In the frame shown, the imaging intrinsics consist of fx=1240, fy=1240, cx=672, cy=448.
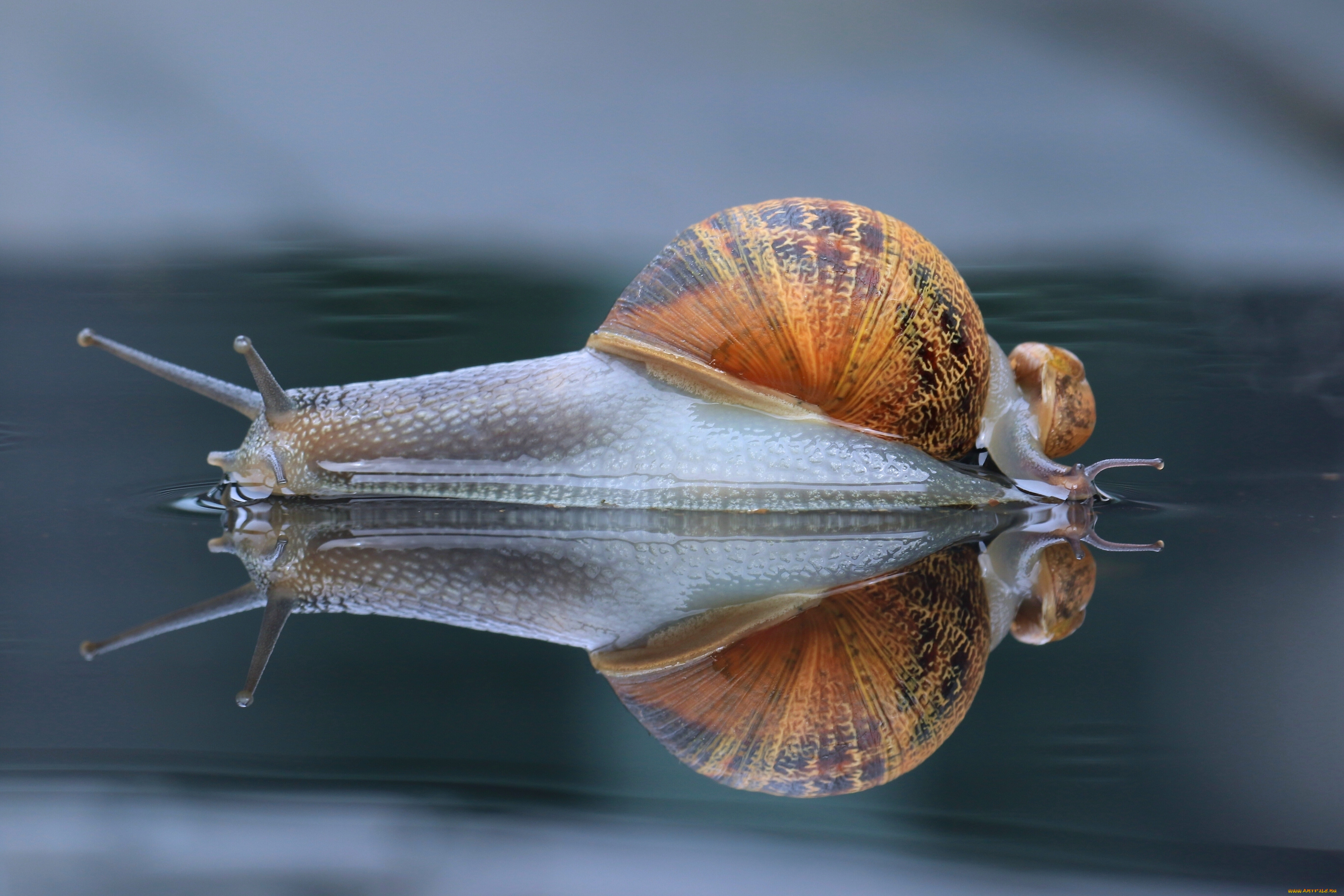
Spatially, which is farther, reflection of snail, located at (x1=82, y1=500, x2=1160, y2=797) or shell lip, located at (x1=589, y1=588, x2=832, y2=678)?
shell lip, located at (x1=589, y1=588, x2=832, y2=678)

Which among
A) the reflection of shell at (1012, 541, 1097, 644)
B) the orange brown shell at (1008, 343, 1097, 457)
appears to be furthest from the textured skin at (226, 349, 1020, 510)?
the reflection of shell at (1012, 541, 1097, 644)

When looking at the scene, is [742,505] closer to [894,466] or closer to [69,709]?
[894,466]

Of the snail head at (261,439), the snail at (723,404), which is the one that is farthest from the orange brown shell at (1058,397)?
the snail head at (261,439)

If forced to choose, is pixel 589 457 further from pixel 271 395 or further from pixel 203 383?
pixel 203 383

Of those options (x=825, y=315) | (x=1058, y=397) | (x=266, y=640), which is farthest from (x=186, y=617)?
(x=1058, y=397)

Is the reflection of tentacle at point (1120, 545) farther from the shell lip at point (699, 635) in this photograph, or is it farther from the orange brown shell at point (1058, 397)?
the shell lip at point (699, 635)

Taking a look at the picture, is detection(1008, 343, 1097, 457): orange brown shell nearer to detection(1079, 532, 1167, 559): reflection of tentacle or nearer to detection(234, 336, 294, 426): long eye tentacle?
detection(1079, 532, 1167, 559): reflection of tentacle

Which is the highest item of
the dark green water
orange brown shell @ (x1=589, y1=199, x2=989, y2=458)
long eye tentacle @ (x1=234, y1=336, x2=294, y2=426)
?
orange brown shell @ (x1=589, y1=199, x2=989, y2=458)
